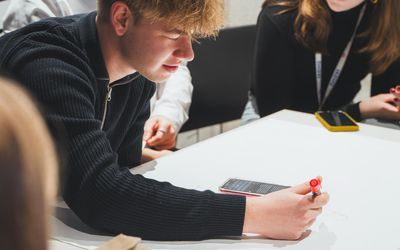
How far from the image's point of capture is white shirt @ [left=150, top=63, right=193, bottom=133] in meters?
1.96

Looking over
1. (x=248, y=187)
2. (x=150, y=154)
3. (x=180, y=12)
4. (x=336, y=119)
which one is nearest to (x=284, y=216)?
(x=248, y=187)

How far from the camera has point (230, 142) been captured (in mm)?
1538

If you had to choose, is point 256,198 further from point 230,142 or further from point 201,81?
point 201,81

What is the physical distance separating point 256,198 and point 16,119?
2.30 feet

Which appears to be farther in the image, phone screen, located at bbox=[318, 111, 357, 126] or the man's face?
phone screen, located at bbox=[318, 111, 357, 126]

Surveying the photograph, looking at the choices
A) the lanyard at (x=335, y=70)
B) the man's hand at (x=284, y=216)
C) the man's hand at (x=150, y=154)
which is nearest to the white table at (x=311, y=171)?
the man's hand at (x=284, y=216)

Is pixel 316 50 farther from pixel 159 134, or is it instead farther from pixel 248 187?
pixel 248 187

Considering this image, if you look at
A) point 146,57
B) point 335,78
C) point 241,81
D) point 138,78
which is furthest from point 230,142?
point 241,81

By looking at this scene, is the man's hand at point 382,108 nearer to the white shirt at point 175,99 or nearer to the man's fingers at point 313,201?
the white shirt at point 175,99

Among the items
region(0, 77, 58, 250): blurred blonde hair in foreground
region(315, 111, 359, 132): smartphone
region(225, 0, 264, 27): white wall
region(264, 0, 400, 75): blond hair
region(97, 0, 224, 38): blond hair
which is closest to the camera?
region(0, 77, 58, 250): blurred blonde hair in foreground

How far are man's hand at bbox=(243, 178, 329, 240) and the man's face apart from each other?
362 millimetres

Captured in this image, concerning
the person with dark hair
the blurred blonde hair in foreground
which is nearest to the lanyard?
the person with dark hair

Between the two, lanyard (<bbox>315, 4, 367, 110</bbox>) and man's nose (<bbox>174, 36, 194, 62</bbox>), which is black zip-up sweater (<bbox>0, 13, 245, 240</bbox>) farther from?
lanyard (<bbox>315, 4, 367, 110</bbox>)

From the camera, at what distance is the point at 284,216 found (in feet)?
3.43
